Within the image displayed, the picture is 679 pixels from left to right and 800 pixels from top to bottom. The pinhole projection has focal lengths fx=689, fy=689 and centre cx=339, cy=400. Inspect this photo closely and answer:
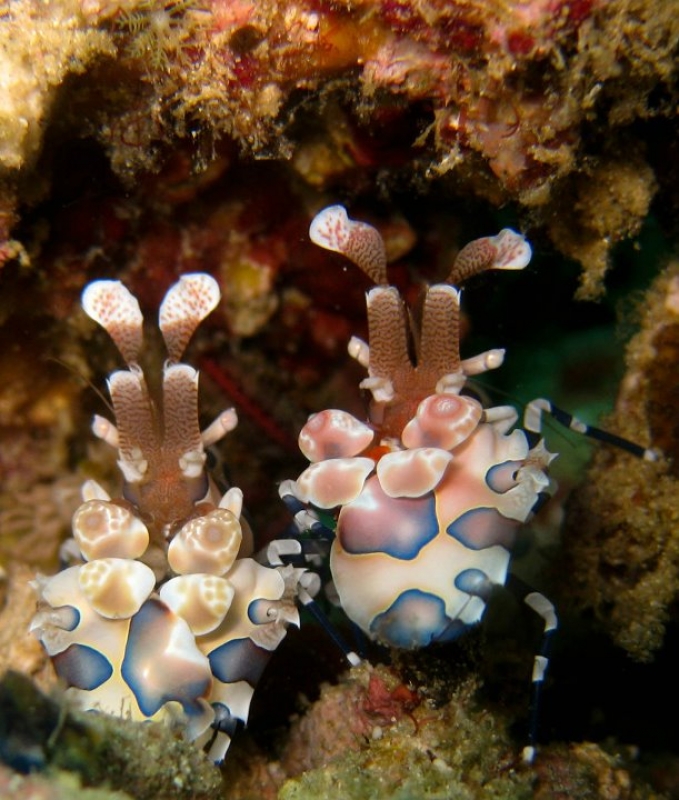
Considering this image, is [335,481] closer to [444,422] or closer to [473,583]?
[444,422]

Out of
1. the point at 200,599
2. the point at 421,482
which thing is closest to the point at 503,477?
the point at 421,482

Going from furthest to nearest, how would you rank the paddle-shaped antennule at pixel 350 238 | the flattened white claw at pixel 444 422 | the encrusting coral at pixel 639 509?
the encrusting coral at pixel 639 509, the paddle-shaped antennule at pixel 350 238, the flattened white claw at pixel 444 422

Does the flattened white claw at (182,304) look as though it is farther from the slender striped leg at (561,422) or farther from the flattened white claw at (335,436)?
the slender striped leg at (561,422)

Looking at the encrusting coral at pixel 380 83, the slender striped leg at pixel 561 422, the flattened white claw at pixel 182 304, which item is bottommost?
the slender striped leg at pixel 561 422

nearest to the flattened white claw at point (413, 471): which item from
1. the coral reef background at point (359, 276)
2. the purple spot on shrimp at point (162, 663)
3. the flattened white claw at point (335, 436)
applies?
the flattened white claw at point (335, 436)

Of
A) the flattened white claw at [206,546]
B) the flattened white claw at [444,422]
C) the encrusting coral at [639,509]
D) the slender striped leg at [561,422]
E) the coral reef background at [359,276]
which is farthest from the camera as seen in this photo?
the encrusting coral at [639,509]
